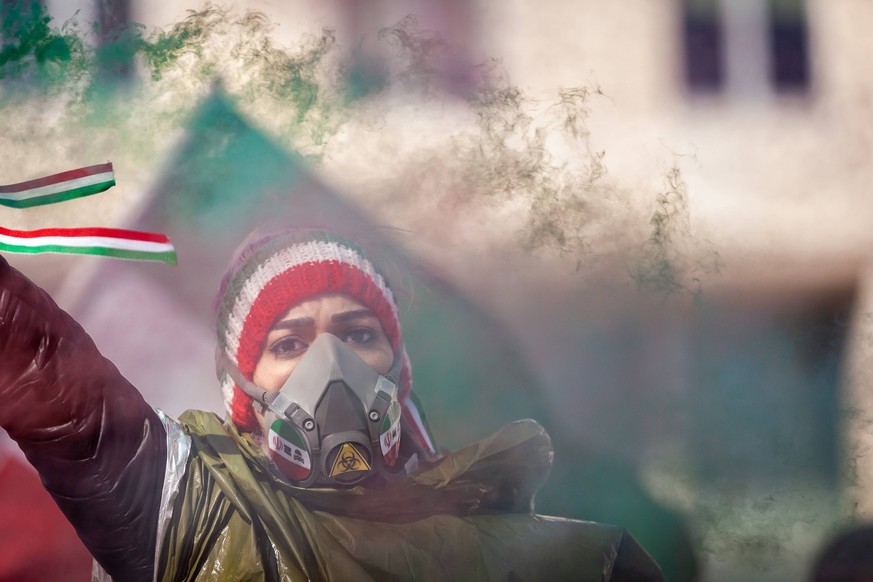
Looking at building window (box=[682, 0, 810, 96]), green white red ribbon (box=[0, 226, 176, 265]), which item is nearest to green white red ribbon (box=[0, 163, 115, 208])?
green white red ribbon (box=[0, 226, 176, 265])

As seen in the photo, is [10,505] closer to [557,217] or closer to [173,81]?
[173,81]

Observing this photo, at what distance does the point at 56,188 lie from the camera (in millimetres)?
2586

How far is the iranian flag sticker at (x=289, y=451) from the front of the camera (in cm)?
277

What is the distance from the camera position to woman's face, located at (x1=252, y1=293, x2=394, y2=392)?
2816mm

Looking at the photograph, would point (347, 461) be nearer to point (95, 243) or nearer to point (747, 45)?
point (95, 243)

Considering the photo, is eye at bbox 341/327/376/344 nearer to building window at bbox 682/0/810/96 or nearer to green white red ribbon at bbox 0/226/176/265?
green white red ribbon at bbox 0/226/176/265

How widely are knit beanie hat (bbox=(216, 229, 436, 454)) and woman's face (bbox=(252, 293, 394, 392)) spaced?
23 mm

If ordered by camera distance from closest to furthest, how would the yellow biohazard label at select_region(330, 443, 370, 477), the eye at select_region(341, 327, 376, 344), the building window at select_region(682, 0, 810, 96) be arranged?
1. the yellow biohazard label at select_region(330, 443, 370, 477)
2. the eye at select_region(341, 327, 376, 344)
3. the building window at select_region(682, 0, 810, 96)

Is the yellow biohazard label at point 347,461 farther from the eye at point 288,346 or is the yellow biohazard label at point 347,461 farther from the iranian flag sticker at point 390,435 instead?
the eye at point 288,346

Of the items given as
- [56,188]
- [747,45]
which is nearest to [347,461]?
[56,188]

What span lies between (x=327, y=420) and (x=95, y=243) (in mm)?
852

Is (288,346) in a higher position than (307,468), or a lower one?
higher

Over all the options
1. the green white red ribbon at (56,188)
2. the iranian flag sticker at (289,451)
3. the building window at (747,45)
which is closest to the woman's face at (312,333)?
the iranian flag sticker at (289,451)

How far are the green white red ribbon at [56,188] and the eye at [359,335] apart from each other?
0.84m
